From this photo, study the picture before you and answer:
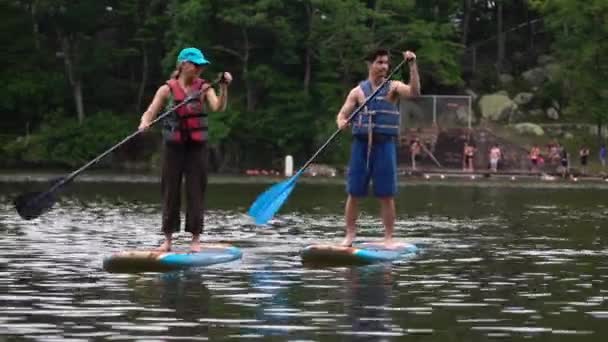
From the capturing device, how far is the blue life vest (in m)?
16.4

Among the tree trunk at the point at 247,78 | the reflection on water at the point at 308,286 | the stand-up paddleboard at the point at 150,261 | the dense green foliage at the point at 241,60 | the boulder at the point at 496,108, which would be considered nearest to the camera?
the reflection on water at the point at 308,286

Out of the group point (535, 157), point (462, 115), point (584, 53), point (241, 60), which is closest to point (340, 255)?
point (535, 157)

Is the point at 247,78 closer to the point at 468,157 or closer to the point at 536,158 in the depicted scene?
the point at 468,157

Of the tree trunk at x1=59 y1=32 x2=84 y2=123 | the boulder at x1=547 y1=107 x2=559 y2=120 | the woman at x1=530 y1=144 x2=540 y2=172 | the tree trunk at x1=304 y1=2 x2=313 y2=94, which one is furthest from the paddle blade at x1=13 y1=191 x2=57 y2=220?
the boulder at x1=547 y1=107 x2=559 y2=120

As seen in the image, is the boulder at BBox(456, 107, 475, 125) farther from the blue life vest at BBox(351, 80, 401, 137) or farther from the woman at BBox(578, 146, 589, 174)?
the blue life vest at BBox(351, 80, 401, 137)

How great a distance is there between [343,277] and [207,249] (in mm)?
2085

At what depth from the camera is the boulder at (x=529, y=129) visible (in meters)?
65.2

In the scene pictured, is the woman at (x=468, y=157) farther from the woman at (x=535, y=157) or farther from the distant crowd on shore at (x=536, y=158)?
the woman at (x=535, y=157)

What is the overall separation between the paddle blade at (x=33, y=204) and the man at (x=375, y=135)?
304cm

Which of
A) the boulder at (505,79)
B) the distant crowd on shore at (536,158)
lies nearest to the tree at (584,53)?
the distant crowd on shore at (536,158)

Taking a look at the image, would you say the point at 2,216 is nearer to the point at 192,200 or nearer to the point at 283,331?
the point at 192,200

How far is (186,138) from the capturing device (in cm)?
1536

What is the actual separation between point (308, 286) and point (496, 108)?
5490 centimetres

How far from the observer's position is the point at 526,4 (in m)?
73.6
